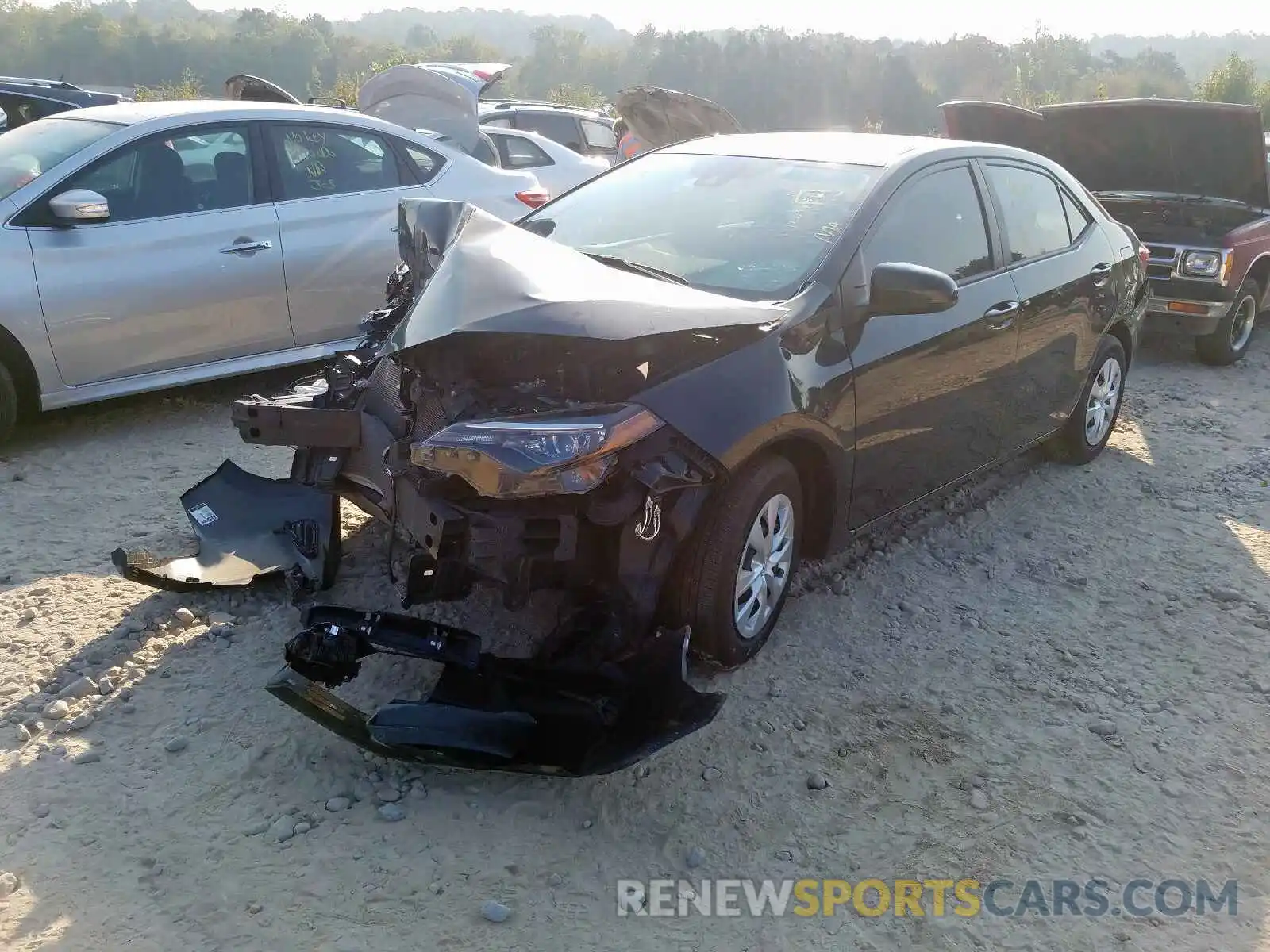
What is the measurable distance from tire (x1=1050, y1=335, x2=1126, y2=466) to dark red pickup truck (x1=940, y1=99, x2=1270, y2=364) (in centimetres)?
274

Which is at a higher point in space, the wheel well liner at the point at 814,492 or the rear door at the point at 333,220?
the rear door at the point at 333,220

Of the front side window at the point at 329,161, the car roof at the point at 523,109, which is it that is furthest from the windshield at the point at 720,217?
the car roof at the point at 523,109

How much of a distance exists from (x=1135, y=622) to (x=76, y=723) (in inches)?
149

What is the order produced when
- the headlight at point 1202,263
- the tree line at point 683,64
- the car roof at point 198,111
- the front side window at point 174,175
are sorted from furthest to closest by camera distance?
the tree line at point 683,64, the headlight at point 1202,263, the car roof at point 198,111, the front side window at point 174,175

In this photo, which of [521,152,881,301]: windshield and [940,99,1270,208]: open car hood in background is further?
[940,99,1270,208]: open car hood in background

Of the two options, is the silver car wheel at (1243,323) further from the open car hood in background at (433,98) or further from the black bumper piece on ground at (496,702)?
the black bumper piece on ground at (496,702)

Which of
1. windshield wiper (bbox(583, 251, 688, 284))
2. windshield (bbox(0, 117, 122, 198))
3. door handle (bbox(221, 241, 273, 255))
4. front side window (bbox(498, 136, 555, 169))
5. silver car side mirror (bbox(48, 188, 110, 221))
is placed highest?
windshield (bbox(0, 117, 122, 198))

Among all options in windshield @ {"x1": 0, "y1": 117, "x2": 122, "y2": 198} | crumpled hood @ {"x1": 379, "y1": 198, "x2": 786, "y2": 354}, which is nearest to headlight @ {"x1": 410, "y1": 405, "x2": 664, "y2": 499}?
crumpled hood @ {"x1": 379, "y1": 198, "x2": 786, "y2": 354}

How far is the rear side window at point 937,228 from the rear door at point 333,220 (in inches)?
123

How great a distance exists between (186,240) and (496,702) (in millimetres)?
3651

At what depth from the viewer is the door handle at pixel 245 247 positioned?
5699 mm

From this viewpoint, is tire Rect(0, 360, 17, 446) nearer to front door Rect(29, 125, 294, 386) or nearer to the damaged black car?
front door Rect(29, 125, 294, 386)

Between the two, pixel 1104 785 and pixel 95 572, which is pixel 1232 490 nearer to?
pixel 1104 785

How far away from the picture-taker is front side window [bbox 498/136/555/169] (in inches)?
422
